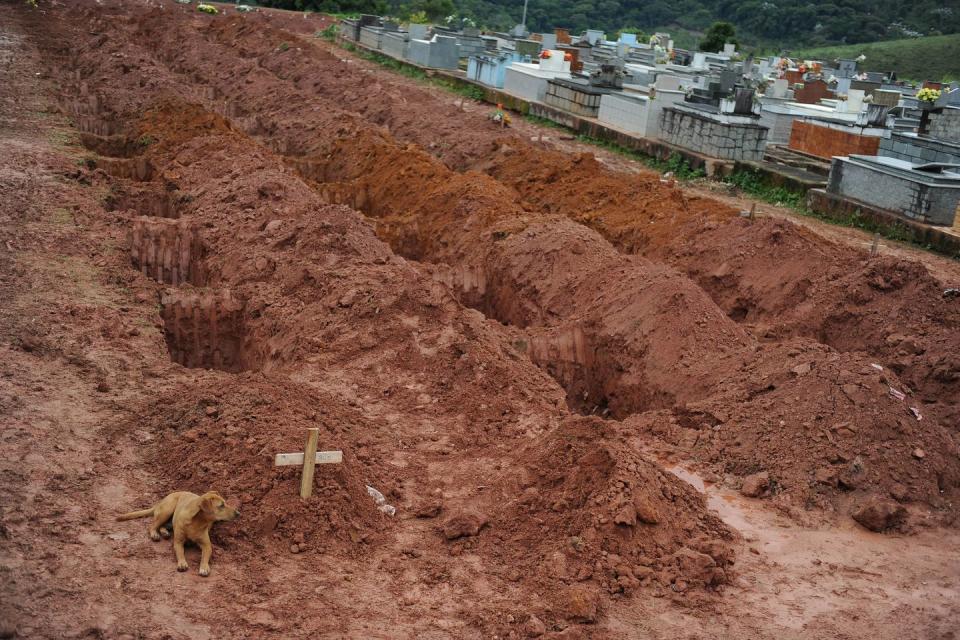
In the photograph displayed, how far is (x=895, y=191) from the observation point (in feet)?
48.7

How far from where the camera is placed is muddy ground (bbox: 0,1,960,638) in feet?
18.1

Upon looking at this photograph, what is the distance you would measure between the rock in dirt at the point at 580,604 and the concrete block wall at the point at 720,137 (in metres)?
14.3

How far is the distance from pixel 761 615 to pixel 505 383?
10.3 ft

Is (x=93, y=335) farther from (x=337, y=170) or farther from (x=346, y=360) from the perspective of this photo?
(x=337, y=170)

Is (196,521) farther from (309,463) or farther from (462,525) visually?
(462,525)

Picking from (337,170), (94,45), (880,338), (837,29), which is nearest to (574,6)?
(837,29)

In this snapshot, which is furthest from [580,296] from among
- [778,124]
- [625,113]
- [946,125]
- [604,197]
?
[946,125]

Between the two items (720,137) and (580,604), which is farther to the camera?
(720,137)

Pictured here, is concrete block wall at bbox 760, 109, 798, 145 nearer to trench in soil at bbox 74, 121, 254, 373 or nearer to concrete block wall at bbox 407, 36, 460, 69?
concrete block wall at bbox 407, 36, 460, 69

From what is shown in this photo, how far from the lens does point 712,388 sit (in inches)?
340

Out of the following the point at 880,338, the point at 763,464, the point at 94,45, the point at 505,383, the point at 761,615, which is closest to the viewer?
the point at 761,615

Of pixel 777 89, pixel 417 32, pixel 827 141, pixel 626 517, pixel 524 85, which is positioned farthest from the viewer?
pixel 417 32

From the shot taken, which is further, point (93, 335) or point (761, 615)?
point (93, 335)

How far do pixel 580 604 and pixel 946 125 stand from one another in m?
18.7
